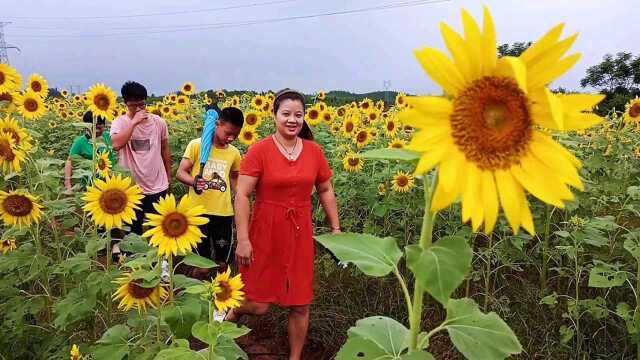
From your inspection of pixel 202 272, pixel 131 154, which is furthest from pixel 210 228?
pixel 131 154

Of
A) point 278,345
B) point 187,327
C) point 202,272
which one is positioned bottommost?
point 278,345

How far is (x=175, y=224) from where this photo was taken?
Answer: 1969mm

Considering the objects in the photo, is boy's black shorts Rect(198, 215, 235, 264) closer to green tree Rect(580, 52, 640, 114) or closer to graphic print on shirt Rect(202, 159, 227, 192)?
graphic print on shirt Rect(202, 159, 227, 192)

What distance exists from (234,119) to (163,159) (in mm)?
1122

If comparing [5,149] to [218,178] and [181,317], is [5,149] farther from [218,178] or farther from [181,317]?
[218,178]

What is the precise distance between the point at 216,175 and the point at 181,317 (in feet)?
6.67

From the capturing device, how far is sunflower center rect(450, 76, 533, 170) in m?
0.93

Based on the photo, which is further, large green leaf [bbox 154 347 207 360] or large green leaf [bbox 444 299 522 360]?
large green leaf [bbox 154 347 207 360]

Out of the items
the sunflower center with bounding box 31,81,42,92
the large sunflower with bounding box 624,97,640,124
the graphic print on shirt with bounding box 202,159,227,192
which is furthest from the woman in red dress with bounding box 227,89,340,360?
the large sunflower with bounding box 624,97,640,124

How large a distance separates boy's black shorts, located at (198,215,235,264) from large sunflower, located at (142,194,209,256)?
1981mm

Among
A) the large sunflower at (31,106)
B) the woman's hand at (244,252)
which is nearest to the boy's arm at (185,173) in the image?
the large sunflower at (31,106)

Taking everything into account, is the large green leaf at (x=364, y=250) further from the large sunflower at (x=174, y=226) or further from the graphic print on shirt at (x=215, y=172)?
the graphic print on shirt at (x=215, y=172)

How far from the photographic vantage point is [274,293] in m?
2.93

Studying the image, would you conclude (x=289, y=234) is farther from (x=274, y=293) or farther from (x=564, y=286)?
(x=564, y=286)
